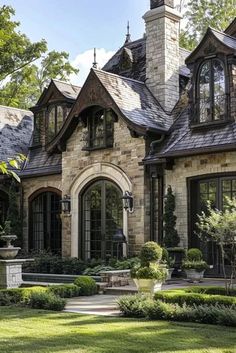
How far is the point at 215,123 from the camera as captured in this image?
15656 millimetres

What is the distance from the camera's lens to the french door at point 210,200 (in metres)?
15.3

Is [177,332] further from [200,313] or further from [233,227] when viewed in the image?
[233,227]

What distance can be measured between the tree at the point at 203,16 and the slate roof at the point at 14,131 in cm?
997

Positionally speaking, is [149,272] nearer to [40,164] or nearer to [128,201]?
[128,201]

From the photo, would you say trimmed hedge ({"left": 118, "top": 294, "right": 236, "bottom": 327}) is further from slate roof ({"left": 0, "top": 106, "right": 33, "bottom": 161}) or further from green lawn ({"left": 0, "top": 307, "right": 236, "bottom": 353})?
slate roof ({"left": 0, "top": 106, "right": 33, "bottom": 161})

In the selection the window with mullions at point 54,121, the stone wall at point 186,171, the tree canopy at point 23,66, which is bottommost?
the stone wall at point 186,171

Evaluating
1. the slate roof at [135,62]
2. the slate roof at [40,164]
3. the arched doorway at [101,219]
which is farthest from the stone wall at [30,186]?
the slate roof at [135,62]

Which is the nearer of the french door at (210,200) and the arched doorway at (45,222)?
the french door at (210,200)

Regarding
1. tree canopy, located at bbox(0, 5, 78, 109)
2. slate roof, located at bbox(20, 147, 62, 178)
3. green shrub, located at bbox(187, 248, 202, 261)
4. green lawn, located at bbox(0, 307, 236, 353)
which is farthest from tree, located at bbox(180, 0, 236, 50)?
green lawn, located at bbox(0, 307, 236, 353)

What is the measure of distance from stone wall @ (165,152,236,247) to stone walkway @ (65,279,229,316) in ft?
7.00

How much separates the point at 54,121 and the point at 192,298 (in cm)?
1314

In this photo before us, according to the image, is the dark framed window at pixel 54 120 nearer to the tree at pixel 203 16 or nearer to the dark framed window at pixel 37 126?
the dark framed window at pixel 37 126

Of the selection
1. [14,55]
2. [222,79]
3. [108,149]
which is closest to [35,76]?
[14,55]

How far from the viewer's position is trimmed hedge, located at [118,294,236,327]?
8.90 m
